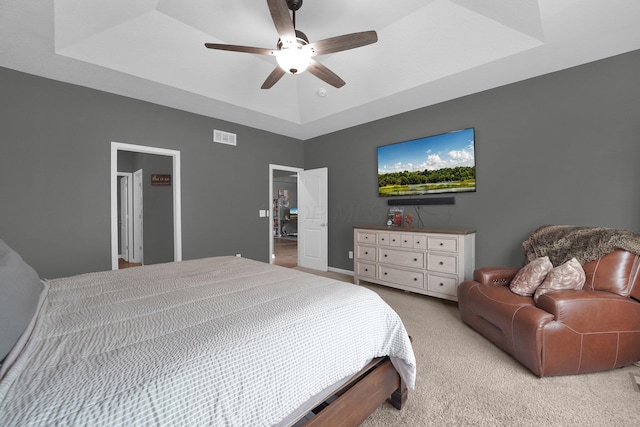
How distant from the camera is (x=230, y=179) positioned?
4.52 metres

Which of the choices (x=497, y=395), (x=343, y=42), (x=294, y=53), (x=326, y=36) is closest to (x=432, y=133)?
(x=326, y=36)

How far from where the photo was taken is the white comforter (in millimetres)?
729

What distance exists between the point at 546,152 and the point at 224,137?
4527 millimetres

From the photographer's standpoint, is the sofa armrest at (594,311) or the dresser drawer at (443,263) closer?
the sofa armrest at (594,311)

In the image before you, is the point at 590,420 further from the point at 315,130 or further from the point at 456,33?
the point at 315,130

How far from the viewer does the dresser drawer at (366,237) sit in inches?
158

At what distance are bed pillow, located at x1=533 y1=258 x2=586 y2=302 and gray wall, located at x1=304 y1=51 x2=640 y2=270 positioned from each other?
1087 mm

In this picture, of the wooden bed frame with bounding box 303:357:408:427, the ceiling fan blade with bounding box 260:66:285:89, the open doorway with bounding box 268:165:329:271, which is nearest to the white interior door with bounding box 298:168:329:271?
the open doorway with bounding box 268:165:329:271

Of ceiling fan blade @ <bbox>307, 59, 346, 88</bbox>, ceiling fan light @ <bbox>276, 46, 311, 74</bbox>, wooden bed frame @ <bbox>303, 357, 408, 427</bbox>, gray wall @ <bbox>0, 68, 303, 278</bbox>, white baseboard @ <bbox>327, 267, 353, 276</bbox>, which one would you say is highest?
ceiling fan blade @ <bbox>307, 59, 346, 88</bbox>

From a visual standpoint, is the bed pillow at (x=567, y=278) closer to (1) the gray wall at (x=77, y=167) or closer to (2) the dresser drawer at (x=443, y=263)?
(2) the dresser drawer at (x=443, y=263)

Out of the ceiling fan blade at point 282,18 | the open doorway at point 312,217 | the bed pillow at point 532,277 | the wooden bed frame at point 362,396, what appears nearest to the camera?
the wooden bed frame at point 362,396

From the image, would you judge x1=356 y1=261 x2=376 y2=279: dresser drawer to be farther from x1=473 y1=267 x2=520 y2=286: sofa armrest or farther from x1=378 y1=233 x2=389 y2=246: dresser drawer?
x1=473 y1=267 x2=520 y2=286: sofa armrest

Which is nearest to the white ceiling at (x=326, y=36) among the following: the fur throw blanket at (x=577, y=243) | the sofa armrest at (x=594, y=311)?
the fur throw blanket at (x=577, y=243)

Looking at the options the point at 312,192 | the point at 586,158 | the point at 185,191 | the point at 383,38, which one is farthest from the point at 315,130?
the point at 586,158
